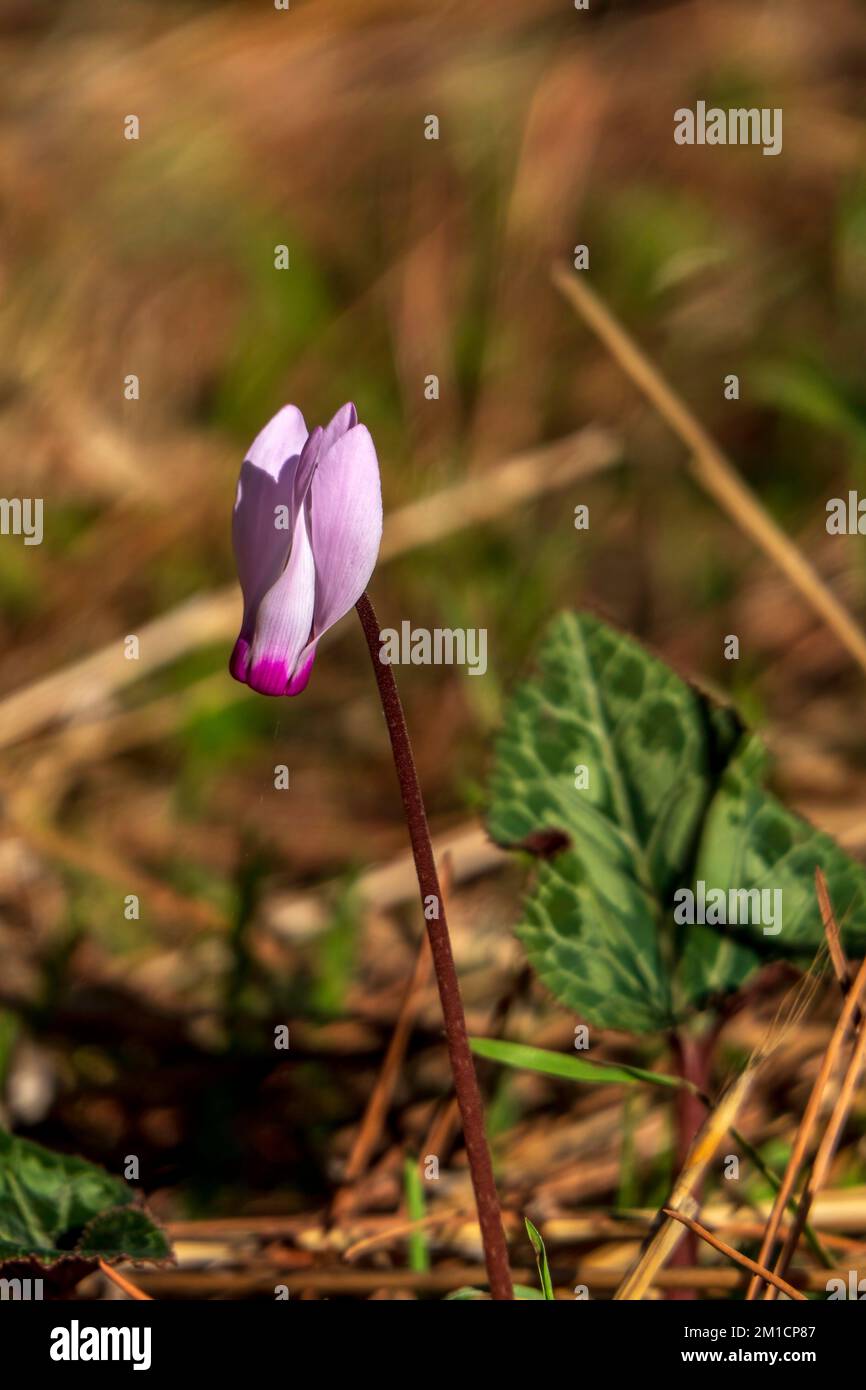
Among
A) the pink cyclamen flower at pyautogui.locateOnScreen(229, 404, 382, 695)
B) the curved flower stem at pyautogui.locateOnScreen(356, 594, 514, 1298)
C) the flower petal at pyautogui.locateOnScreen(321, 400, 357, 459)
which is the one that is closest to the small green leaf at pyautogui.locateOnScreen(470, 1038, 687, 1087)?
the curved flower stem at pyautogui.locateOnScreen(356, 594, 514, 1298)

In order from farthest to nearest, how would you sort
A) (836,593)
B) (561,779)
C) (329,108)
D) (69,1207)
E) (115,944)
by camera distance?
(329,108) < (836,593) < (115,944) < (561,779) < (69,1207)

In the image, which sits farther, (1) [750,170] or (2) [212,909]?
(1) [750,170]

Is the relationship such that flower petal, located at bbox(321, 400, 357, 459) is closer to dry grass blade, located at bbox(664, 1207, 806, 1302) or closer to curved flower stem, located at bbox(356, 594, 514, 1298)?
curved flower stem, located at bbox(356, 594, 514, 1298)

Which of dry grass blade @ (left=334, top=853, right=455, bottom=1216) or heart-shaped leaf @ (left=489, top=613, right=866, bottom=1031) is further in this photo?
dry grass blade @ (left=334, top=853, right=455, bottom=1216)

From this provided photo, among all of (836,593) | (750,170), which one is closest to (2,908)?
(836,593)
